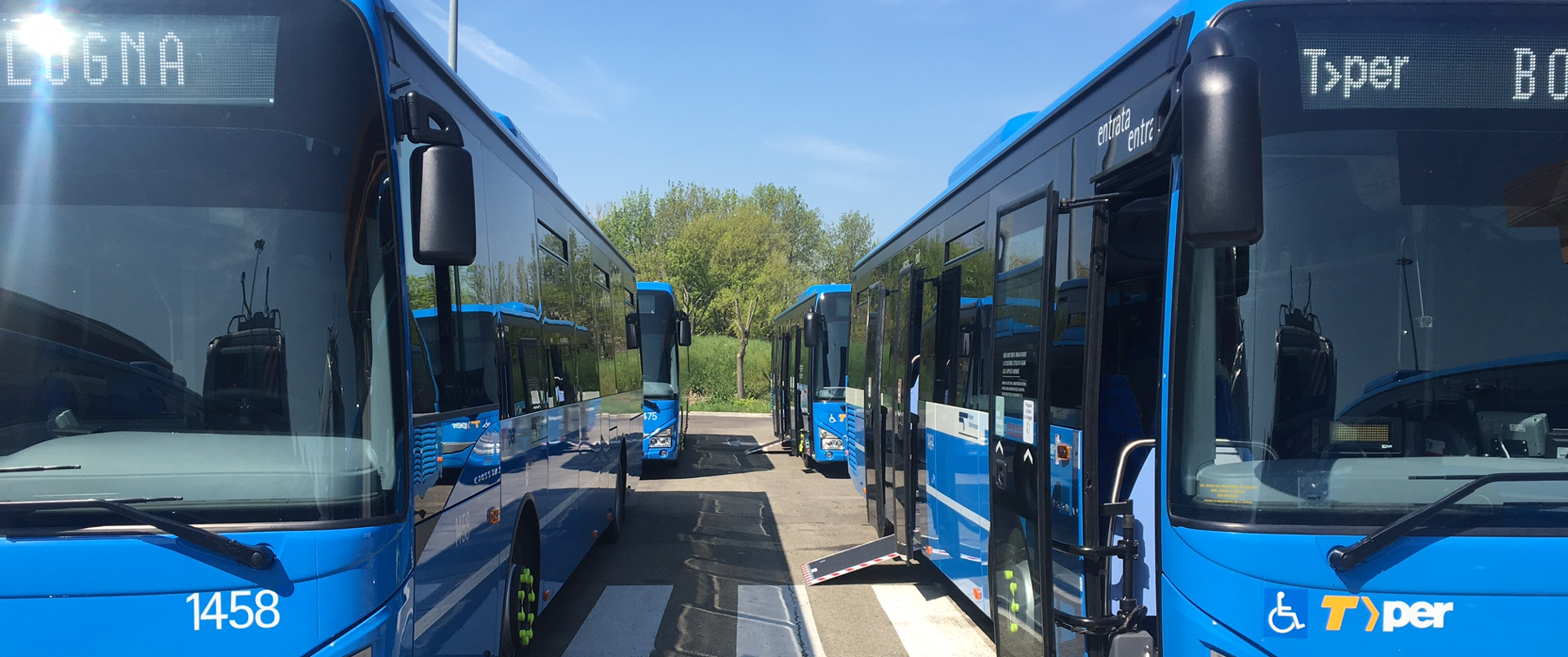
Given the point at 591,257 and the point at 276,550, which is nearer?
the point at 276,550

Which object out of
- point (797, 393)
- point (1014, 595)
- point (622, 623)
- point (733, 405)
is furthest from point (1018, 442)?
point (733, 405)

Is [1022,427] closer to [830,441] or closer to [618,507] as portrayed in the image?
[618,507]

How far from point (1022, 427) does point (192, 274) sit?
3348 mm

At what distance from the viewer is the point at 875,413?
9.46 m

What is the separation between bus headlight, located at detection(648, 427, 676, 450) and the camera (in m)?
16.1

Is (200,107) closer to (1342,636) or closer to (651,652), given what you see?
(1342,636)

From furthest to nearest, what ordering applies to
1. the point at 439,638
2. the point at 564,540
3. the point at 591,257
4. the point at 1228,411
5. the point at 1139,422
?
the point at 591,257, the point at 564,540, the point at 1139,422, the point at 439,638, the point at 1228,411

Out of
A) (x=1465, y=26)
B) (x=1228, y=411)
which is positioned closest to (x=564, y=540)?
(x=1228, y=411)

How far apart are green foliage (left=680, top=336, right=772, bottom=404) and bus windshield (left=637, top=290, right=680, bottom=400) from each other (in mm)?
20613

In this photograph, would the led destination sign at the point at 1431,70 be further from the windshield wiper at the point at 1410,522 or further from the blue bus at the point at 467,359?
the blue bus at the point at 467,359

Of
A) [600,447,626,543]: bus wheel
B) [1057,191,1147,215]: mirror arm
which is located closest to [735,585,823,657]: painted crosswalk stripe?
[600,447,626,543]: bus wheel

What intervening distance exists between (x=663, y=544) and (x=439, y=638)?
20.6 ft

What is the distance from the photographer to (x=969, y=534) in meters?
6.23

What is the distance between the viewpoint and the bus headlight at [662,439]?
16.1 m
